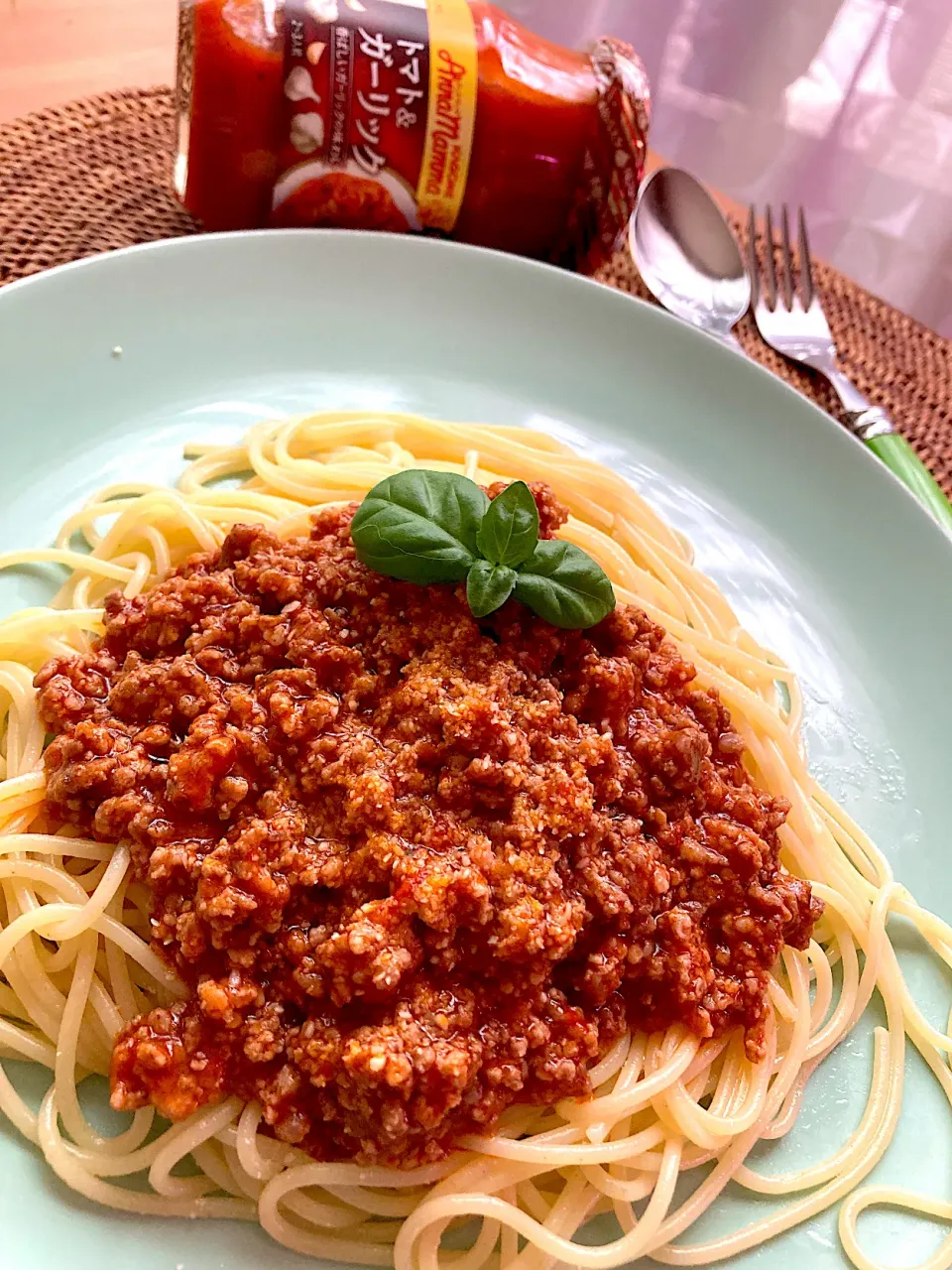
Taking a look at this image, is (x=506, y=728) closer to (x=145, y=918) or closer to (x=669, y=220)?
(x=145, y=918)

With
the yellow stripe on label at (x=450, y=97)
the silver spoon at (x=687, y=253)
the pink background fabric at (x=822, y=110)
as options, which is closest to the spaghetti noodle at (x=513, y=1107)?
the yellow stripe on label at (x=450, y=97)

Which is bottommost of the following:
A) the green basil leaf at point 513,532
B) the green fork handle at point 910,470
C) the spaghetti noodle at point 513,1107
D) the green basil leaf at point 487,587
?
the spaghetti noodle at point 513,1107

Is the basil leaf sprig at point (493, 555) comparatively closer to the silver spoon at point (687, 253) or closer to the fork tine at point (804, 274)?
the silver spoon at point (687, 253)

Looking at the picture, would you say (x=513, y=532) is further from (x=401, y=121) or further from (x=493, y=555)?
(x=401, y=121)

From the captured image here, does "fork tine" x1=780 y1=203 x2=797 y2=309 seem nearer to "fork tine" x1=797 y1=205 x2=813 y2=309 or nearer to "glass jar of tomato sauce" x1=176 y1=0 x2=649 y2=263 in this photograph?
"fork tine" x1=797 y1=205 x2=813 y2=309

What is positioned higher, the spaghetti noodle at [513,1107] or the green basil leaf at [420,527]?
the green basil leaf at [420,527]

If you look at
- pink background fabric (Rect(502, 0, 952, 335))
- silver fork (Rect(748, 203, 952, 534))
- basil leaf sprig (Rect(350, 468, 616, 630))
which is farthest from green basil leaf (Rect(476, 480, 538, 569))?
pink background fabric (Rect(502, 0, 952, 335))

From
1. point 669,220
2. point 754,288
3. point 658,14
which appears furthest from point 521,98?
point 658,14
